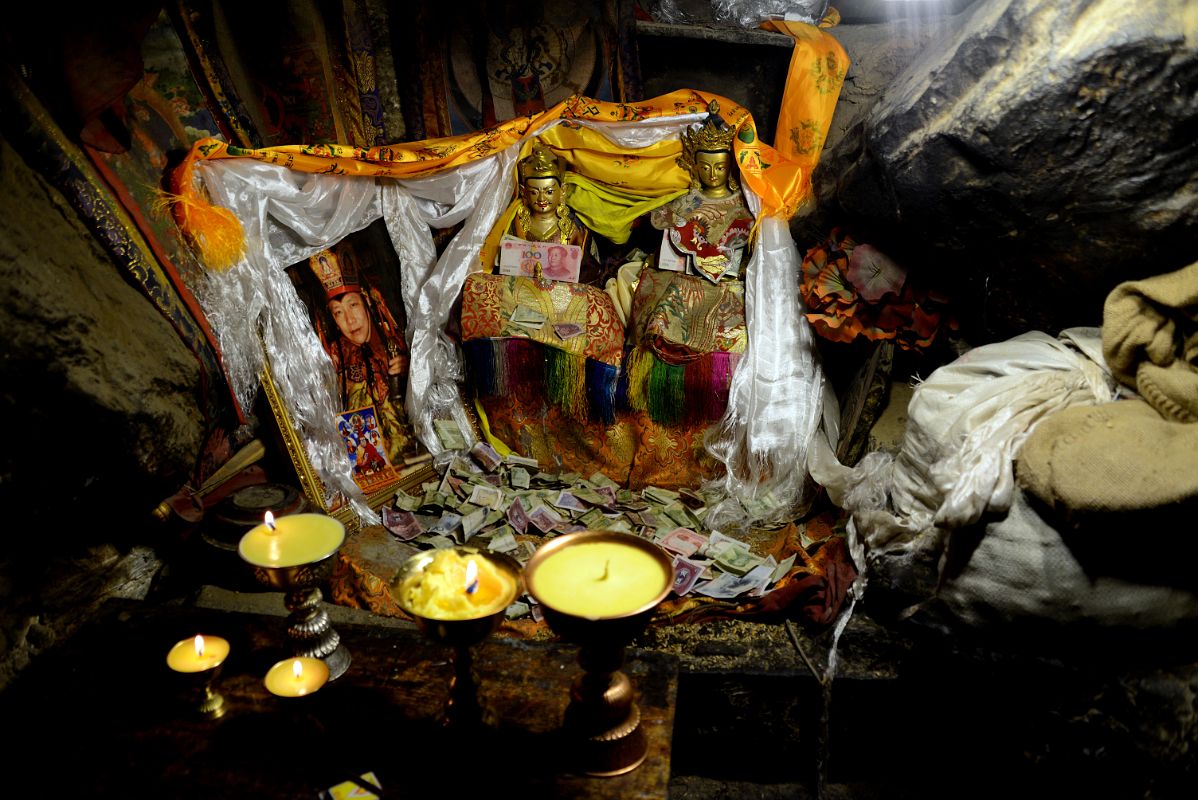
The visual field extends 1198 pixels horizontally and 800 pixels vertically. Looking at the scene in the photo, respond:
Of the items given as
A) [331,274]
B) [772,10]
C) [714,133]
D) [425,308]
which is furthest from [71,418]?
[772,10]

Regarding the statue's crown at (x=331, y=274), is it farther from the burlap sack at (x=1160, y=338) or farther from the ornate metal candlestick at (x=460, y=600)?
the burlap sack at (x=1160, y=338)

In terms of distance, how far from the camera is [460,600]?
55.1 inches

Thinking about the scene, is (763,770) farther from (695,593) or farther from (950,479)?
(950,479)

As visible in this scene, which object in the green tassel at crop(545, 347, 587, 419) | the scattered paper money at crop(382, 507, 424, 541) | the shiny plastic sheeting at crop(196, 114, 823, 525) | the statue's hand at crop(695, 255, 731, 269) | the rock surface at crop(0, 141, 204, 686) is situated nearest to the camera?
the rock surface at crop(0, 141, 204, 686)

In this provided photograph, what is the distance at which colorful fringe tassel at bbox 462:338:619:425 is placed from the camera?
12.5ft

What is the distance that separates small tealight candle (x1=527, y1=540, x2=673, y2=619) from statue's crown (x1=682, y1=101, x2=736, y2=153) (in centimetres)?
293

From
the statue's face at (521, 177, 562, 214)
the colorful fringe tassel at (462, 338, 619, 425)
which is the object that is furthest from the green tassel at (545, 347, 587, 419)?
the statue's face at (521, 177, 562, 214)

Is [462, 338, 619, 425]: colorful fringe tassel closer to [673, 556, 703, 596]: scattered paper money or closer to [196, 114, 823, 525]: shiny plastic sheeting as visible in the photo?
[196, 114, 823, 525]: shiny plastic sheeting

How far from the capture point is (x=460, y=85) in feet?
13.8

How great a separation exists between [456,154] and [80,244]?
5.82 feet

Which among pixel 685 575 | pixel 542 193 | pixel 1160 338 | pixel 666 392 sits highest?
pixel 542 193

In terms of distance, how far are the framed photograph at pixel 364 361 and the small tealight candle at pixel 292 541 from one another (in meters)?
1.88

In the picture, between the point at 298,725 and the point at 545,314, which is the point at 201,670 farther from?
the point at 545,314

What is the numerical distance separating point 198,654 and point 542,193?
9.68ft
